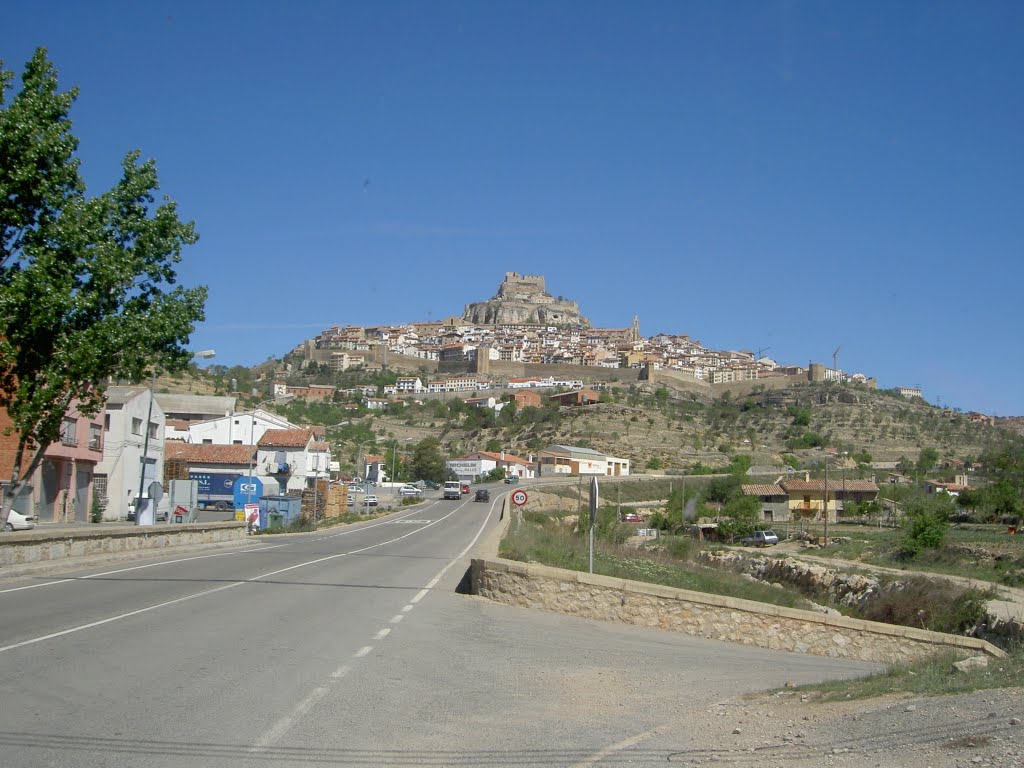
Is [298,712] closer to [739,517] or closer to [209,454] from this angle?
[209,454]

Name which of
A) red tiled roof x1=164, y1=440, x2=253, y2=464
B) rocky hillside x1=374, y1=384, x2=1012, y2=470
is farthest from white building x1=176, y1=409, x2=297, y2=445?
rocky hillside x1=374, y1=384, x2=1012, y2=470

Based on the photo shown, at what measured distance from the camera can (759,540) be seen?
64.4 meters

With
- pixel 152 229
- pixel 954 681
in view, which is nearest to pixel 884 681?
pixel 954 681

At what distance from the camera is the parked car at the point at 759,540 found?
63.8 m

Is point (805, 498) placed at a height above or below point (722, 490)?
below

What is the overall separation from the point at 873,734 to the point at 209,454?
204ft

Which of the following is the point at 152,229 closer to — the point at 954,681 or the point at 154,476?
the point at 954,681

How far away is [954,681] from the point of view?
29.1 ft

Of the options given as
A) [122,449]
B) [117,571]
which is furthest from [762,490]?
[117,571]

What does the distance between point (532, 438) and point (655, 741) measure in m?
137

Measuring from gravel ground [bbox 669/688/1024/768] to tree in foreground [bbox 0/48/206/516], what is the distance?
55.1 ft

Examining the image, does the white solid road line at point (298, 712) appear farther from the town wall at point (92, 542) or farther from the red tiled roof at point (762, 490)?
the red tiled roof at point (762, 490)

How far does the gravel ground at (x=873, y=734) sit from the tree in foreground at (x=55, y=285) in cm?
1680

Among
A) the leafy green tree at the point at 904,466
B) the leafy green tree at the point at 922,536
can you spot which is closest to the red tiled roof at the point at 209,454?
the leafy green tree at the point at 922,536
